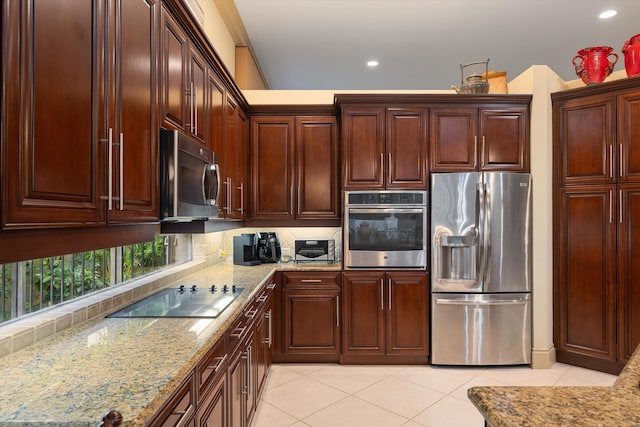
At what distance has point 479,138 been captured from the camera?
357 cm

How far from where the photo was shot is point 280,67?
4754 millimetres

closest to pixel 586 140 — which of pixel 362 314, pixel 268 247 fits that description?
pixel 362 314

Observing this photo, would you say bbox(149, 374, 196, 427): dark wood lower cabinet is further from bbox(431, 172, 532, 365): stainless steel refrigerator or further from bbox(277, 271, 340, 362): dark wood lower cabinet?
bbox(431, 172, 532, 365): stainless steel refrigerator

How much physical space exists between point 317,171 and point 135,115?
2.49 metres

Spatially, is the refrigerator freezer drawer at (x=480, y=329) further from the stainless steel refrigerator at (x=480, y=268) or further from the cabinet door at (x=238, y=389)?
the cabinet door at (x=238, y=389)

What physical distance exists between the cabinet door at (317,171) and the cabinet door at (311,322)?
80 cm

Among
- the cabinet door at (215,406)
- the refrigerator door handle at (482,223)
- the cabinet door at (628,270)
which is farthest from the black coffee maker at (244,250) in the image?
the cabinet door at (628,270)

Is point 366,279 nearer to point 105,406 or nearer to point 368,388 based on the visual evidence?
point 368,388

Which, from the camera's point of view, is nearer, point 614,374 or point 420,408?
point 420,408

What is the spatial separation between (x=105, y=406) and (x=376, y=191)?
9.55 feet

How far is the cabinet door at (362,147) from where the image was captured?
3609mm

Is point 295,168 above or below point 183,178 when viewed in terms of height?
above

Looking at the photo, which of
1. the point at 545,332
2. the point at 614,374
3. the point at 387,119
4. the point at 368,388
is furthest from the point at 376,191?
the point at 614,374

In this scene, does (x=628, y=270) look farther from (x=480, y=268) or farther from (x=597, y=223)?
(x=480, y=268)
